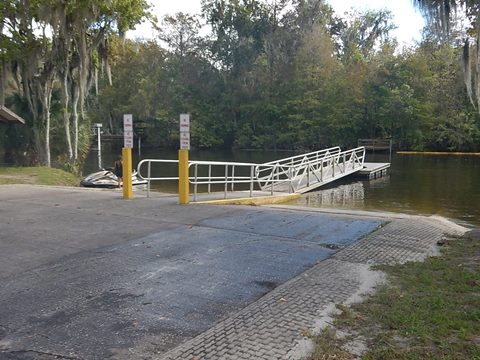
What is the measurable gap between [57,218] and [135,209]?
168 cm

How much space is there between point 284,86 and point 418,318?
50.5m

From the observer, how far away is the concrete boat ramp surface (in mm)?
3703

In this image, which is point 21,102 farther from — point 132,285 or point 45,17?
point 132,285

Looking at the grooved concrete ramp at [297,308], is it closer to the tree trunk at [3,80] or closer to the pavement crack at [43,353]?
the pavement crack at [43,353]

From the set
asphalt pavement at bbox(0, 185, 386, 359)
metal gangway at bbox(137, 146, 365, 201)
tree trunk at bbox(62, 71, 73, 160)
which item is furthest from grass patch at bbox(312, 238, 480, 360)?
tree trunk at bbox(62, 71, 73, 160)

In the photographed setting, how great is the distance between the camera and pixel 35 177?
18094mm

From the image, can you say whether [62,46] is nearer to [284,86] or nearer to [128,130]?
[128,130]

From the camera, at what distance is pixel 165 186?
2111 centimetres

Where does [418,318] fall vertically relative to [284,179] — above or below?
below

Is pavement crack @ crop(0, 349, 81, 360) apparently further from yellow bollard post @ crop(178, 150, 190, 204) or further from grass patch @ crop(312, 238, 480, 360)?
yellow bollard post @ crop(178, 150, 190, 204)

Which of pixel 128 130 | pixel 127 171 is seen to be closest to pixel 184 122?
pixel 128 130

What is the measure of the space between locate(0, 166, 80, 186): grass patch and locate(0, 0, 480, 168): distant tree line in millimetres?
16719

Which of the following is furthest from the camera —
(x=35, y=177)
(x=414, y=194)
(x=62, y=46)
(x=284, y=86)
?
(x=284, y=86)

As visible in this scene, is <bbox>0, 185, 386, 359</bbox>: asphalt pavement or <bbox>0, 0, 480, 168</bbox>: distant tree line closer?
<bbox>0, 185, 386, 359</bbox>: asphalt pavement
